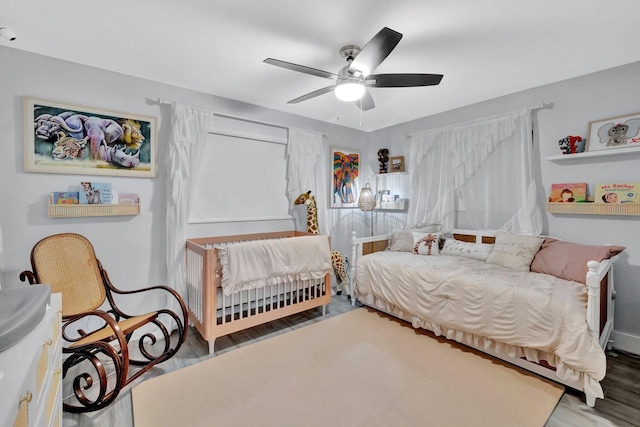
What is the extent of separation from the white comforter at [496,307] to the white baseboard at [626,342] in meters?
0.80

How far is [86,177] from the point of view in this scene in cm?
246

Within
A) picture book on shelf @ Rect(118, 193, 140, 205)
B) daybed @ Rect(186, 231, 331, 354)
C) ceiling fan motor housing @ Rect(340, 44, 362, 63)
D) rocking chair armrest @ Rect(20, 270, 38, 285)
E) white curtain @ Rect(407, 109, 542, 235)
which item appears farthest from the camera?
white curtain @ Rect(407, 109, 542, 235)

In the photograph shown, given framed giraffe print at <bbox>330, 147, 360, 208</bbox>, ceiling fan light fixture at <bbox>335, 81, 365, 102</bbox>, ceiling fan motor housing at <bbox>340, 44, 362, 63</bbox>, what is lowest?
framed giraffe print at <bbox>330, 147, 360, 208</bbox>

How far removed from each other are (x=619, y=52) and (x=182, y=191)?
3.91m

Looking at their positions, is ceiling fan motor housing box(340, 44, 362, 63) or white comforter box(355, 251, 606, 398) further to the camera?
ceiling fan motor housing box(340, 44, 362, 63)

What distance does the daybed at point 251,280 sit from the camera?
97.7 inches

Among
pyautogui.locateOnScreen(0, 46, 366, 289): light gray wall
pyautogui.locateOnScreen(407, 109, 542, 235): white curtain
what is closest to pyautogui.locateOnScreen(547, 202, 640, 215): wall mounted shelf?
pyautogui.locateOnScreen(407, 109, 542, 235): white curtain

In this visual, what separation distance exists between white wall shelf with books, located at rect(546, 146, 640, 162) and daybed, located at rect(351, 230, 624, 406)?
78 cm

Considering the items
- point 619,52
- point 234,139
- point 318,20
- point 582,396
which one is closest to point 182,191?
point 234,139

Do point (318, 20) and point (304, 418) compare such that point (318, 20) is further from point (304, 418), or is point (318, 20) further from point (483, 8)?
point (304, 418)

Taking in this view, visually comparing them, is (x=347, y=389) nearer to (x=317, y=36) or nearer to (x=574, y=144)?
(x=317, y=36)

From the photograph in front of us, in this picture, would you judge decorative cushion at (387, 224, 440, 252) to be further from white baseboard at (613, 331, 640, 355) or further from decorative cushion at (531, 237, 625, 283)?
white baseboard at (613, 331, 640, 355)

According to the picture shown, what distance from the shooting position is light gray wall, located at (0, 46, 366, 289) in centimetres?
218

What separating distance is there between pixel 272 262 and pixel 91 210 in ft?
5.19
